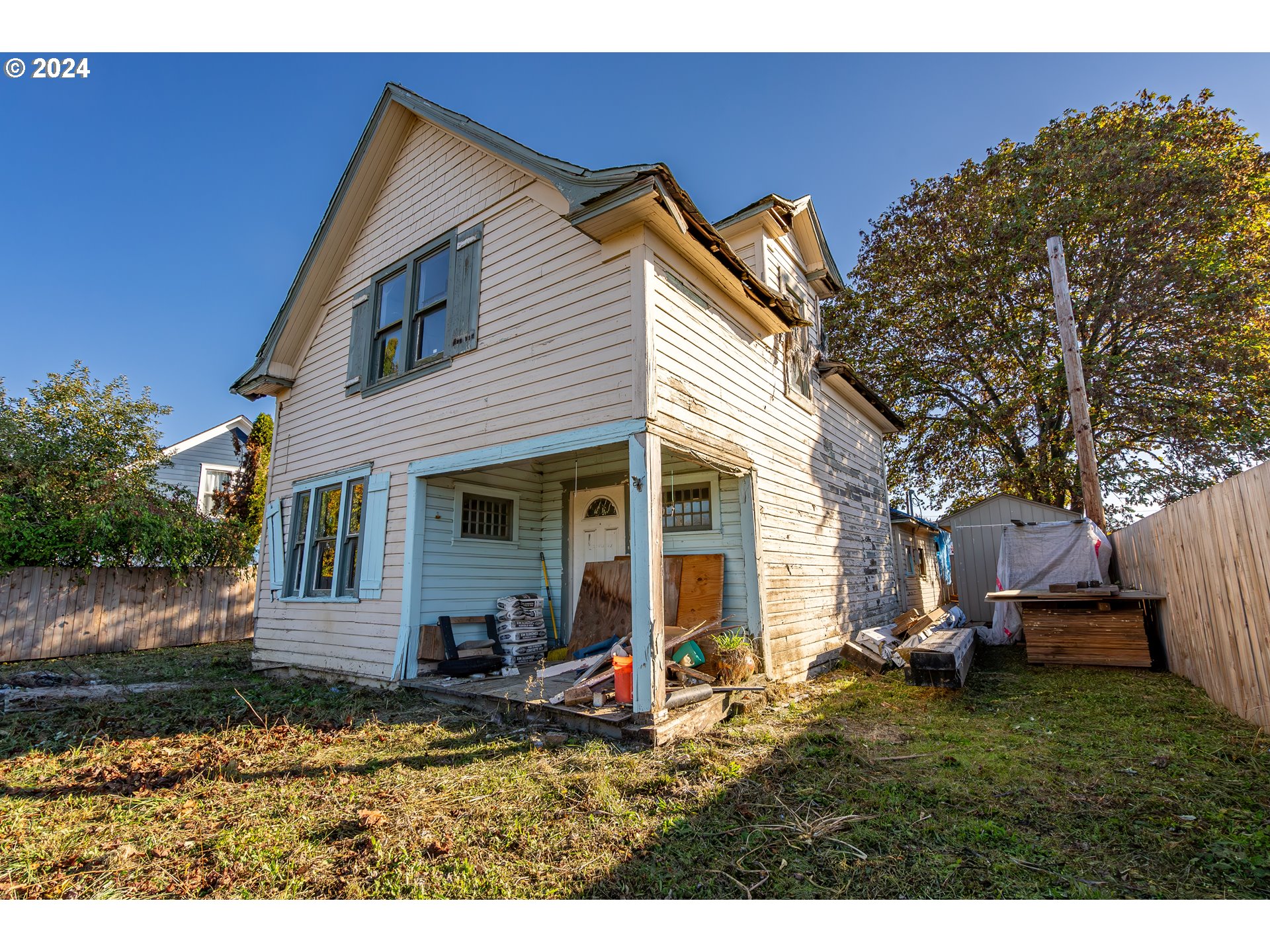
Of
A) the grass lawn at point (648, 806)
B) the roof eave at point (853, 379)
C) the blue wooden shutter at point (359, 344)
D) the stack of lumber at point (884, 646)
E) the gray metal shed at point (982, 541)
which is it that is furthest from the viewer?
the gray metal shed at point (982, 541)

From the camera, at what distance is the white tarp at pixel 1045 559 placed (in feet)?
32.6

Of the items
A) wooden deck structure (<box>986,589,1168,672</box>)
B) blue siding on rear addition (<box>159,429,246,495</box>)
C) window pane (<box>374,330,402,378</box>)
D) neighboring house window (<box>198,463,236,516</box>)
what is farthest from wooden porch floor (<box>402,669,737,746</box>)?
neighboring house window (<box>198,463,236,516</box>)

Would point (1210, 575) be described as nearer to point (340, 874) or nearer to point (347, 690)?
point (340, 874)

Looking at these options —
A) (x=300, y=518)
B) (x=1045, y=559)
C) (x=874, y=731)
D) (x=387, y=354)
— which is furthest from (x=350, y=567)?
(x=1045, y=559)

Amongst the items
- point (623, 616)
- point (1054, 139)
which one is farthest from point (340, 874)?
point (1054, 139)

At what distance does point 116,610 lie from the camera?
12031mm

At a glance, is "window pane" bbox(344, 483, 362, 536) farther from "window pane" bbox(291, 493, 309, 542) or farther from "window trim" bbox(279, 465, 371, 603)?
"window pane" bbox(291, 493, 309, 542)

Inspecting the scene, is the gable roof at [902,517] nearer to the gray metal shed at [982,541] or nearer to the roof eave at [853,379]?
the gray metal shed at [982,541]

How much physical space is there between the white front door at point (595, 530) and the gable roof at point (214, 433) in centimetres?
1573

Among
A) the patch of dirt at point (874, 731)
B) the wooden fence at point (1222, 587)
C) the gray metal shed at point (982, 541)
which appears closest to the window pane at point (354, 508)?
the patch of dirt at point (874, 731)

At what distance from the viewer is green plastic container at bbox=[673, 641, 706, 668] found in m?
6.38

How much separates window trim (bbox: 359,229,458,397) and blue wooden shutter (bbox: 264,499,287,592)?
9.11 ft

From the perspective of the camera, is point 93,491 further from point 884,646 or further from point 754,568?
point 884,646

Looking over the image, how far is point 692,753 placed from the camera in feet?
14.8
